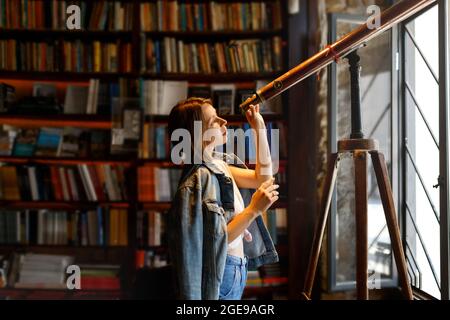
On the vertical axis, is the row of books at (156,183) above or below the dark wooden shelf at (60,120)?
below

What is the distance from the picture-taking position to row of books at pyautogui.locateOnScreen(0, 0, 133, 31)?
2010 millimetres

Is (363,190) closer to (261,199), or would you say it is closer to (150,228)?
(261,199)

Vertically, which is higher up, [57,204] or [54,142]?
[54,142]

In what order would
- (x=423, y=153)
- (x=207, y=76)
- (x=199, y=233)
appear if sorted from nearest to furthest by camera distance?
(x=199, y=233)
(x=423, y=153)
(x=207, y=76)

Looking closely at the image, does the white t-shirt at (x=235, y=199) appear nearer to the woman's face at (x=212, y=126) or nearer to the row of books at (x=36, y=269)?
the woman's face at (x=212, y=126)

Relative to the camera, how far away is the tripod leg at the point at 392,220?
1025 millimetres

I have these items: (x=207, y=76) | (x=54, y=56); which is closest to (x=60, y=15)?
(x=54, y=56)

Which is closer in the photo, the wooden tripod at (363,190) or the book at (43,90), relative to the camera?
the wooden tripod at (363,190)

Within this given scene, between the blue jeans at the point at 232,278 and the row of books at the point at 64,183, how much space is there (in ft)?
4.04

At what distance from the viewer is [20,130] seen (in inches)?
82.2

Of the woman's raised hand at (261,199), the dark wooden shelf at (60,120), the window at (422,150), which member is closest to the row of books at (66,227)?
the dark wooden shelf at (60,120)

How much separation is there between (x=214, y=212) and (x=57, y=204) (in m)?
1.55

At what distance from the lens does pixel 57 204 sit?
7.04ft

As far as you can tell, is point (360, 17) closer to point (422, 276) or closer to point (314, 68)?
point (314, 68)
